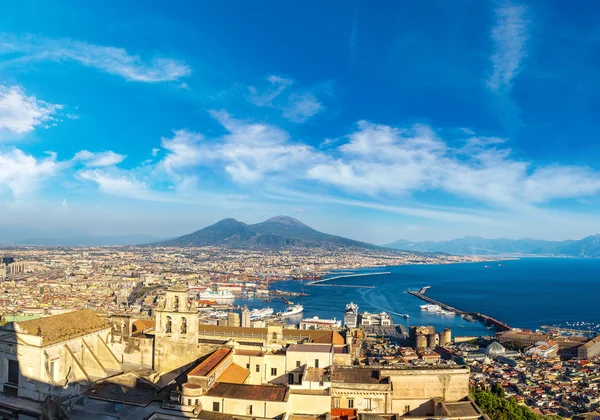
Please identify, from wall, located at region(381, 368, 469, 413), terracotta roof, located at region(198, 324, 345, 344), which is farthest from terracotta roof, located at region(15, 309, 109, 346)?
wall, located at region(381, 368, 469, 413)

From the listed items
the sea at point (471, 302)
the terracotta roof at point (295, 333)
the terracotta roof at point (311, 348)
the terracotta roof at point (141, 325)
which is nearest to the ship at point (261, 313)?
the sea at point (471, 302)

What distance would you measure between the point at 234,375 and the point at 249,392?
1.85 metres

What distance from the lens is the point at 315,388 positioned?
44.9 feet

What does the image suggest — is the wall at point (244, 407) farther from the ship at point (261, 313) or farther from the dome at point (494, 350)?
the ship at point (261, 313)

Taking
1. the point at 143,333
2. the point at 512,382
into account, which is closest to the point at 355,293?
the point at 512,382

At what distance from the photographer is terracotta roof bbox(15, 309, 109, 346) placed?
14406 millimetres

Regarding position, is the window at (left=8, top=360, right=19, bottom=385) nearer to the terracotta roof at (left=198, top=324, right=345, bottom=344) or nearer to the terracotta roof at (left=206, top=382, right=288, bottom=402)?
the terracotta roof at (left=206, top=382, right=288, bottom=402)

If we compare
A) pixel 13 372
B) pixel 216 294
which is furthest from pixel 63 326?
pixel 216 294

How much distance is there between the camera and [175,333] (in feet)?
52.9

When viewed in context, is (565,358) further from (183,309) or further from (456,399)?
(183,309)

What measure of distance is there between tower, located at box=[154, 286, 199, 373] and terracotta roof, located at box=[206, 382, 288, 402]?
3.09m

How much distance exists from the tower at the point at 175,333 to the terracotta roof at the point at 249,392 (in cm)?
309

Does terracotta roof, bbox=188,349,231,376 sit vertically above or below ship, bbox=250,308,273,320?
above

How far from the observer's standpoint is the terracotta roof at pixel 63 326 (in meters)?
14.4
